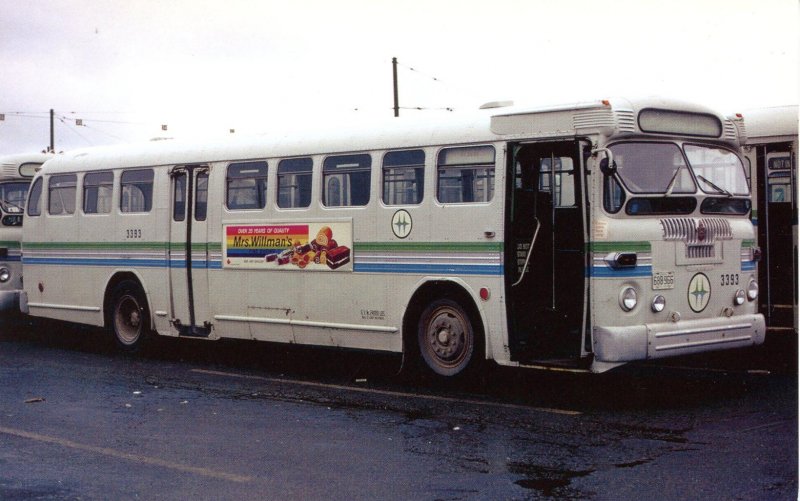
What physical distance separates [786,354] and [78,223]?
1024 centimetres

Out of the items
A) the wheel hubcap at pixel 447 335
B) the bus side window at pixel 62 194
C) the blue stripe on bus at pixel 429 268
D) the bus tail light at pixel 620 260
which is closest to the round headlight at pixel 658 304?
the bus tail light at pixel 620 260

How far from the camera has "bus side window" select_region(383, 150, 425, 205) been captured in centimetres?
1255

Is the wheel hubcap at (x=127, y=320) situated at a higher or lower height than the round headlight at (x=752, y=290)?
lower

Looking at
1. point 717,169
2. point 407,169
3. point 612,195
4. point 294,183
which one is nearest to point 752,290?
point 717,169

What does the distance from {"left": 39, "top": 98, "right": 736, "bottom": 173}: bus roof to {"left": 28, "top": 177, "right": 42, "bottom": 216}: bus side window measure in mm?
1420

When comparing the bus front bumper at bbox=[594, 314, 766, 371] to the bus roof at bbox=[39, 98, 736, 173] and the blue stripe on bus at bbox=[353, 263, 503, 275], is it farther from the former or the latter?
the bus roof at bbox=[39, 98, 736, 173]

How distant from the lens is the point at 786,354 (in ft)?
47.6

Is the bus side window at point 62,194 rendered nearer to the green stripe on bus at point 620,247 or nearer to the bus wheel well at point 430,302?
the bus wheel well at point 430,302

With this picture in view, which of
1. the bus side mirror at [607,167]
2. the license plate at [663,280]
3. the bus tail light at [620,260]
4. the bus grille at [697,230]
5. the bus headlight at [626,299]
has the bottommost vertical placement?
the bus headlight at [626,299]

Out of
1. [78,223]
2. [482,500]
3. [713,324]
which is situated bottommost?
[482,500]

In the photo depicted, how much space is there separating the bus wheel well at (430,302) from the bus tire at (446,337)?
0.05 metres

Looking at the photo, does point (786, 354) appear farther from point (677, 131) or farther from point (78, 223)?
point (78, 223)

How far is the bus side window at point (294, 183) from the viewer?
13.8 metres

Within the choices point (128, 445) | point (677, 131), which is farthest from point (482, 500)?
point (677, 131)
